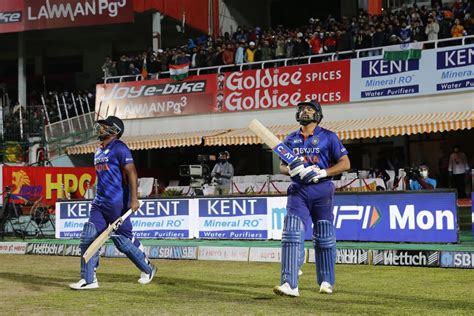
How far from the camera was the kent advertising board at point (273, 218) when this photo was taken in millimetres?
13219

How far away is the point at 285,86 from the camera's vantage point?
2361 cm

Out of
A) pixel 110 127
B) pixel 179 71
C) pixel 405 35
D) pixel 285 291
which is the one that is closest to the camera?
Answer: pixel 285 291

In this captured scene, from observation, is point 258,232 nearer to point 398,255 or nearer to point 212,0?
point 398,255

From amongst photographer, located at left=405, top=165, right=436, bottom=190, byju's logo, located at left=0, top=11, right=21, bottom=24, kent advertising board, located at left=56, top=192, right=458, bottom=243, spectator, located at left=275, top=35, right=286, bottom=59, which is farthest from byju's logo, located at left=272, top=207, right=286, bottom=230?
byju's logo, located at left=0, top=11, right=21, bottom=24

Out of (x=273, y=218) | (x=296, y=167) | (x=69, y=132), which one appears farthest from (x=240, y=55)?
(x=296, y=167)

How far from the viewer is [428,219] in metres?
13.3

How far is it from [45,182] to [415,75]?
10.8 m

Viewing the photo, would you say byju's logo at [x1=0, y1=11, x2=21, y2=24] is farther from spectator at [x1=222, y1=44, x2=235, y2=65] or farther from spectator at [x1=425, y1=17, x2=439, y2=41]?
spectator at [x1=425, y1=17, x2=439, y2=41]

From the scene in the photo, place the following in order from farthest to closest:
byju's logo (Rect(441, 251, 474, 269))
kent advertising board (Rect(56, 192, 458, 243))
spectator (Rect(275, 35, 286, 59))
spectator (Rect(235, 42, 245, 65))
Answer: spectator (Rect(235, 42, 245, 65)), spectator (Rect(275, 35, 286, 59)), kent advertising board (Rect(56, 192, 458, 243)), byju's logo (Rect(441, 251, 474, 269))

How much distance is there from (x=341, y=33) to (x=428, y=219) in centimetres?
1097

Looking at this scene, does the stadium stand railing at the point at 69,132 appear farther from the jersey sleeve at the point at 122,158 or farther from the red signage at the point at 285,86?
the jersey sleeve at the point at 122,158

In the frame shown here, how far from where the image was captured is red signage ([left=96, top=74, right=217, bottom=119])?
82.2ft

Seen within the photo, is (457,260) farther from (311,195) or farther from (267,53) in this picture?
(267,53)

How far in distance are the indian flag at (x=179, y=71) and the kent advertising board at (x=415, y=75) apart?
18.3 ft
